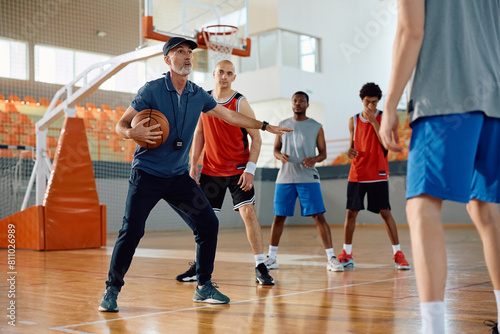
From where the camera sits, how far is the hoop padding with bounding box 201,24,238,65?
909 cm

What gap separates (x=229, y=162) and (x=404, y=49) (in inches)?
119

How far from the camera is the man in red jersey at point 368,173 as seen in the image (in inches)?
236

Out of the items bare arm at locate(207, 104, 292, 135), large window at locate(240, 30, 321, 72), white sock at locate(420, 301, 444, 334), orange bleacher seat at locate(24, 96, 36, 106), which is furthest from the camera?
large window at locate(240, 30, 321, 72)

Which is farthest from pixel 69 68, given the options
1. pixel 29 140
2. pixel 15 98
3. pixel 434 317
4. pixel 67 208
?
pixel 434 317

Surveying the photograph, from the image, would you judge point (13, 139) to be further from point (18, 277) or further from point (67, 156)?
point (18, 277)

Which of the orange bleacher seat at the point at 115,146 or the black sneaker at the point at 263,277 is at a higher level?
the orange bleacher seat at the point at 115,146

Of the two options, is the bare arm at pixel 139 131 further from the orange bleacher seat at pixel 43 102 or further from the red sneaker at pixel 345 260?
the orange bleacher seat at pixel 43 102

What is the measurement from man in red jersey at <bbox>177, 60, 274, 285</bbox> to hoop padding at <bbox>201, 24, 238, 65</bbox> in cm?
411

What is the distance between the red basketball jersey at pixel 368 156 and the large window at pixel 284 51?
1246 cm

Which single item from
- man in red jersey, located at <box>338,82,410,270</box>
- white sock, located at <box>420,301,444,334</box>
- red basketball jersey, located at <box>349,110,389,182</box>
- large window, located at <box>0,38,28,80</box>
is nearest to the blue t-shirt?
white sock, located at <box>420,301,444,334</box>

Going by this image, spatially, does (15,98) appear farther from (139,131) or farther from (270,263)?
(139,131)

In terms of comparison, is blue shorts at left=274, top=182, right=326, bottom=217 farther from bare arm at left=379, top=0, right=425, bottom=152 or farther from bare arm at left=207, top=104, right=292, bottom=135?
bare arm at left=379, top=0, right=425, bottom=152

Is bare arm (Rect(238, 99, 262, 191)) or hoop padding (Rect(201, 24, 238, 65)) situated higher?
hoop padding (Rect(201, 24, 238, 65))

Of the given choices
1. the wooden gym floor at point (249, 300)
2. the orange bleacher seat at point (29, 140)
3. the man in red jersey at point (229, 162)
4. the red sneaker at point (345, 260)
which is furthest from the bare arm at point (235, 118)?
the orange bleacher seat at point (29, 140)
